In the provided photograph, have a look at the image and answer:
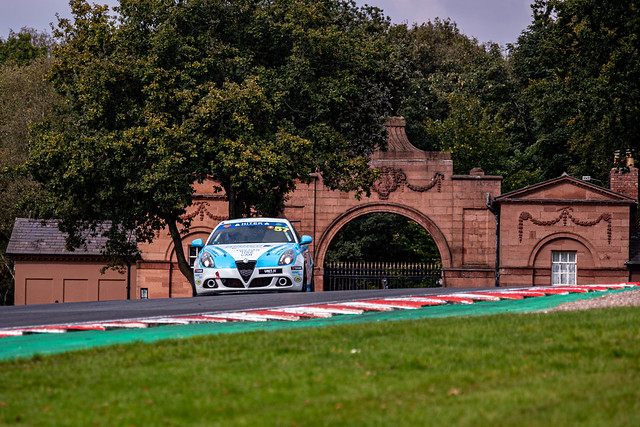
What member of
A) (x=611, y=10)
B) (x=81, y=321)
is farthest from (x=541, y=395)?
(x=611, y=10)

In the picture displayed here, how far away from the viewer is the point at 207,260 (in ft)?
65.5

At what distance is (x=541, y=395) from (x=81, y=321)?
8571 millimetres

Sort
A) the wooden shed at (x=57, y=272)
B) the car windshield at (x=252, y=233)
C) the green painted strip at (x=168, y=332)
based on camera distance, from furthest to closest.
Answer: the wooden shed at (x=57, y=272)
the car windshield at (x=252, y=233)
the green painted strip at (x=168, y=332)

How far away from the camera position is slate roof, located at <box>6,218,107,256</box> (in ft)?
145

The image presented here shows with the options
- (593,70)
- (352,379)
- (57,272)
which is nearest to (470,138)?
(593,70)

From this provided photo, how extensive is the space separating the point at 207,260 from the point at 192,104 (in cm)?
961

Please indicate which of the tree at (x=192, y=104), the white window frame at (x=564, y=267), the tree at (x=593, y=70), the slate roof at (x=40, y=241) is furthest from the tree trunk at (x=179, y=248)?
the white window frame at (x=564, y=267)

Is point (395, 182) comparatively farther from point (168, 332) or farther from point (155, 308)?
point (168, 332)

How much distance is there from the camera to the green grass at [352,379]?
732cm

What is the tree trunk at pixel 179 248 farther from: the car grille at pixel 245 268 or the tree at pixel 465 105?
the tree at pixel 465 105

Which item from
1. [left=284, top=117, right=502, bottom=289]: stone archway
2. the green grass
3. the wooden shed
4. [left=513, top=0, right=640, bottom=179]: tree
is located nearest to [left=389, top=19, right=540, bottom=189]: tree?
[left=284, top=117, right=502, bottom=289]: stone archway

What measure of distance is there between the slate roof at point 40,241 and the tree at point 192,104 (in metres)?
13.0

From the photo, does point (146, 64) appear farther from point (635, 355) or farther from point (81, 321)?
point (635, 355)

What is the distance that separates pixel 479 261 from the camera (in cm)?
4134
